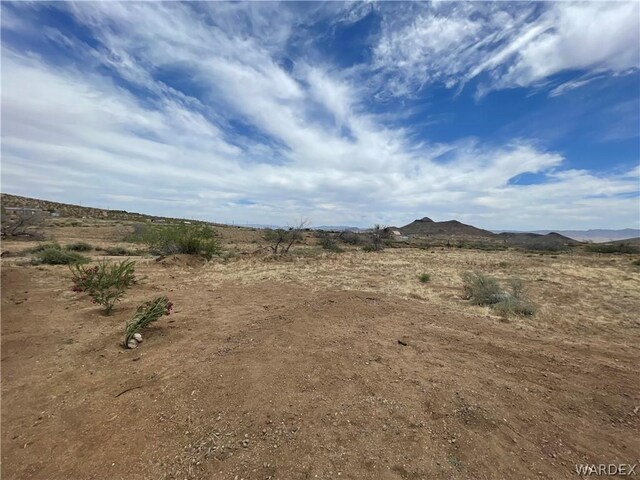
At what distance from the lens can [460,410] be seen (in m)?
→ 4.30

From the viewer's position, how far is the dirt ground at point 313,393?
348 cm

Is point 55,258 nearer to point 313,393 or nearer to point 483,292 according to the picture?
point 313,393

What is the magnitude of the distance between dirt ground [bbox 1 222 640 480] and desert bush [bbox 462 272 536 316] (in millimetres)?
440

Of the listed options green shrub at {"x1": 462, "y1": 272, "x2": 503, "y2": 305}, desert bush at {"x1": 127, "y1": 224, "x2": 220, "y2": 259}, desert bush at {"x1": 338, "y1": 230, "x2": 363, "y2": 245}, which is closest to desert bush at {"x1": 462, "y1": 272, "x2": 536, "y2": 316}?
green shrub at {"x1": 462, "y1": 272, "x2": 503, "y2": 305}

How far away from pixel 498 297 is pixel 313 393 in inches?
314

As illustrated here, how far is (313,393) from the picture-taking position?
462 cm

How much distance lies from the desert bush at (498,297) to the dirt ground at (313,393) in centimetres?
44

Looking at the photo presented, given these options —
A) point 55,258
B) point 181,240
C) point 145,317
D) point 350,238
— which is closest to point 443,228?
point 350,238

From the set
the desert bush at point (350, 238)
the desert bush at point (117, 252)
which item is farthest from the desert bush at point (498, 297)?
the desert bush at point (350, 238)

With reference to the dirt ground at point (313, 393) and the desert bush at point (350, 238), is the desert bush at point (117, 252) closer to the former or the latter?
the dirt ground at point (313, 393)

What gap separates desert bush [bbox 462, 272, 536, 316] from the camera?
9.41m

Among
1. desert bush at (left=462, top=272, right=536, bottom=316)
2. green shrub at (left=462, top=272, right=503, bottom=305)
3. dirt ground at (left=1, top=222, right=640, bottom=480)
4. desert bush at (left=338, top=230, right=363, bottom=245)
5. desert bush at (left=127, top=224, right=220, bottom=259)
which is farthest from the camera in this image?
desert bush at (left=338, top=230, right=363, bottom=245)

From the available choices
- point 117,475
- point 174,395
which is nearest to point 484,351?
point 174,395

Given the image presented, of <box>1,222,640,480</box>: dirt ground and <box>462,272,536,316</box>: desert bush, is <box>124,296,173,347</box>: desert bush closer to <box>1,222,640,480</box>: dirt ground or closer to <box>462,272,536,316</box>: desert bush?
<box>1,222,640,480</box>: dirt ground
